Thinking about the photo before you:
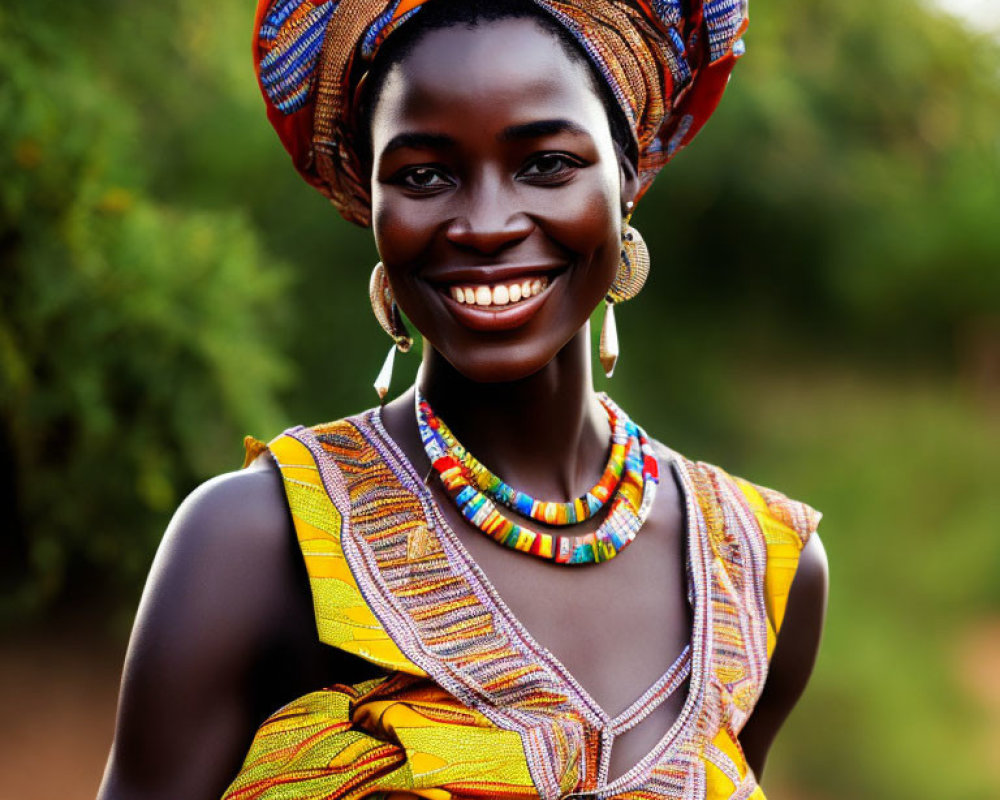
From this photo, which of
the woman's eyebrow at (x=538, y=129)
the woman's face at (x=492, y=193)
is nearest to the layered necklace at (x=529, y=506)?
the woman's face at (x=492, y=193)

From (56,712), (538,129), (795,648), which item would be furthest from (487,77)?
(56,712)

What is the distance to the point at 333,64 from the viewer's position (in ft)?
5.42

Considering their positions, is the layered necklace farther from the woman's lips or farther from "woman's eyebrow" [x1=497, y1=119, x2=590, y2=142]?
"woman's eyebrow" [x1=497, y1=119, x2=590, y2=142]

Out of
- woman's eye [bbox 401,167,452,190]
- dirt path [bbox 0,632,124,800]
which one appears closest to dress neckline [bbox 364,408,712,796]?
woman's eye [bbox 401,167,452,190]

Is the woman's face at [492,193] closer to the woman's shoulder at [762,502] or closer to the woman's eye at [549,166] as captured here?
the woman's eye at [549,166]

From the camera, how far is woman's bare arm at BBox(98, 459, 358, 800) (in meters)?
1.51

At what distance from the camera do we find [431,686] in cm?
156

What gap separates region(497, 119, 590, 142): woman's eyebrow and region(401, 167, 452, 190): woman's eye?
0.10 m

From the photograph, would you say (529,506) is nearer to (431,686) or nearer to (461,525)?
(461,525)

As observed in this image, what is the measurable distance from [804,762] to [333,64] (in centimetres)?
458

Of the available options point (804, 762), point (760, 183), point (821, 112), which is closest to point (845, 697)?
point (804, 762)

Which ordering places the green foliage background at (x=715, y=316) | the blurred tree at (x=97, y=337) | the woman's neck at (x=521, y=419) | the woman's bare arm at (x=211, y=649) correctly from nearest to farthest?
the woman's bare arm at (x=211, y=649) → the woman's neck at (x=521, y=419) → the blurred tree at (x=97, y=337) → the green foliage background at (x=715, y=316)

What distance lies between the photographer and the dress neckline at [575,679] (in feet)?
5.24

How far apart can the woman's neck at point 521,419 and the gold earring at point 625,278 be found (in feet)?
0.20
